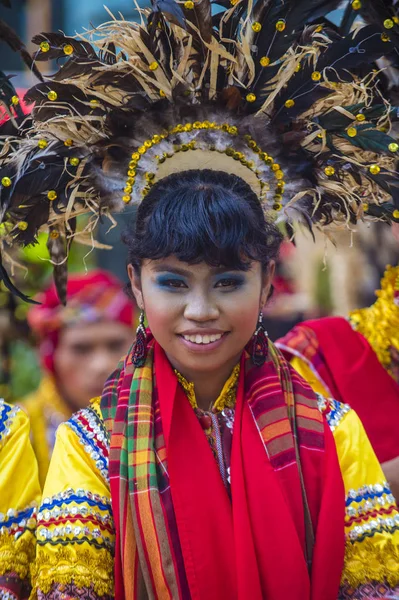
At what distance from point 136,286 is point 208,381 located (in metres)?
0.38

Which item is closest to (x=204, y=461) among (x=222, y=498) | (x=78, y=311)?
(x=222, y=498)

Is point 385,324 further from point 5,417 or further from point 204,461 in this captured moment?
point 5,417

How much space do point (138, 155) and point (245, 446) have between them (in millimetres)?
991

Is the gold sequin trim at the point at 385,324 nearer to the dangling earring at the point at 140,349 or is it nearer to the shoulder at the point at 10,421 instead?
the dangling earring at the point at 140,349

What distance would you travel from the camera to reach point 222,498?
7.55 ft

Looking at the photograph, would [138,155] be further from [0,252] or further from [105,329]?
[105,329]

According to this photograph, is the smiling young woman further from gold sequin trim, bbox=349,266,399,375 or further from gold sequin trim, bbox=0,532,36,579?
gold sequin trim, bbox=349,266,399,375

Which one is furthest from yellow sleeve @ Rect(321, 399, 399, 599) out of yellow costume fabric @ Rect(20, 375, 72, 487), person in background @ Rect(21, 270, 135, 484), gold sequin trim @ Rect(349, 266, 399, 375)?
person in background @ Rect(21, 270, 135, 484)

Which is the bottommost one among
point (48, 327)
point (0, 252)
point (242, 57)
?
point (0, 252)

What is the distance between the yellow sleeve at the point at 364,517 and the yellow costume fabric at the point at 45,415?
1973 mm

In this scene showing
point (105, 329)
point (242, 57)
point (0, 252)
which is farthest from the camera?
point (105, 329)

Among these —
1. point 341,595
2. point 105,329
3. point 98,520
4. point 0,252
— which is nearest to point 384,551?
point 341,595

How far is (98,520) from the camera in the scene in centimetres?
230

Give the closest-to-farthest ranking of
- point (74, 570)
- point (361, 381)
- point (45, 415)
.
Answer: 1. point (74, 570)
2. point (361, 381)
3. point (45, 415)
